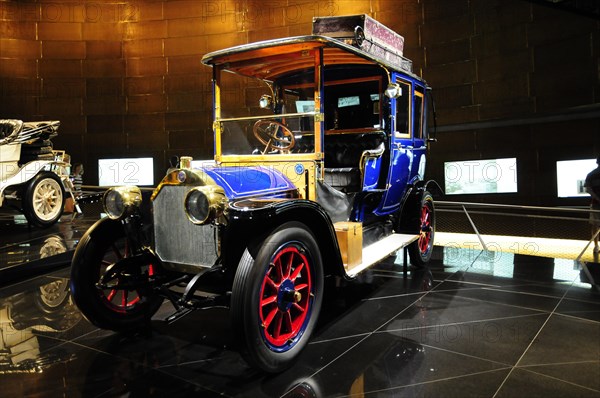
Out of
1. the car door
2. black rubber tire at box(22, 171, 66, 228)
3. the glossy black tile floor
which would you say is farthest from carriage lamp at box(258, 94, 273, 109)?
black rubber tire at box(22, 171, 66, 228)

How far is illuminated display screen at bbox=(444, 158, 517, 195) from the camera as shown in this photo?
693cm

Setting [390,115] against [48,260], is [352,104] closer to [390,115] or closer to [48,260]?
[390,115]

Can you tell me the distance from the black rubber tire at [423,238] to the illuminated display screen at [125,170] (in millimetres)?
6684

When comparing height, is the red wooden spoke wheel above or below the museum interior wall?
below

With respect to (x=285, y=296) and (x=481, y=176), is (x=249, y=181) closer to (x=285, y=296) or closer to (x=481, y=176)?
(x=285, y=296)

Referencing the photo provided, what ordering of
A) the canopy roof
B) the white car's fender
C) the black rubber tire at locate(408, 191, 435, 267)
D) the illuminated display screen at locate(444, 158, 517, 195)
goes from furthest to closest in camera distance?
the illuminated display screen at locate(444, 158, 517, 195)
the white car's fender
the black rubber tire at locate(408, 191, 435, 267)
the canopy roof

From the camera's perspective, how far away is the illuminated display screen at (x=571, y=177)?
622 centimetres

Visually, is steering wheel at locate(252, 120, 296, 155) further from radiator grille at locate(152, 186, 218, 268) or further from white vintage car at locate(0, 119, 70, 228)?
white vintage car at locate(0, 119, 70, 228)

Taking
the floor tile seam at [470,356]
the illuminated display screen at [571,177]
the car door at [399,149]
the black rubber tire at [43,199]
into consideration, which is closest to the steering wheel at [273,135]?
the car door at [399,149]

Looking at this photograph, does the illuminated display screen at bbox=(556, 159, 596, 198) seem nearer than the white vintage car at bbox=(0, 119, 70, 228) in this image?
No

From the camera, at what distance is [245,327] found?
82.6 inches

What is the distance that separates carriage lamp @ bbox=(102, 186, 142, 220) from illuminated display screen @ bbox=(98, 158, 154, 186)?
7185mm

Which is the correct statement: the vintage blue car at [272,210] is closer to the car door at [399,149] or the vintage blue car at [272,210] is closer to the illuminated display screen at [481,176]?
the car door at [399,149]

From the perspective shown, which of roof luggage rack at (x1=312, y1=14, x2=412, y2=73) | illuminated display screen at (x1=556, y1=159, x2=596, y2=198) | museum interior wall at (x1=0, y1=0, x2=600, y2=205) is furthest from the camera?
museum interior wall at (x1=0, y1=0, x2=600, y2=205)
